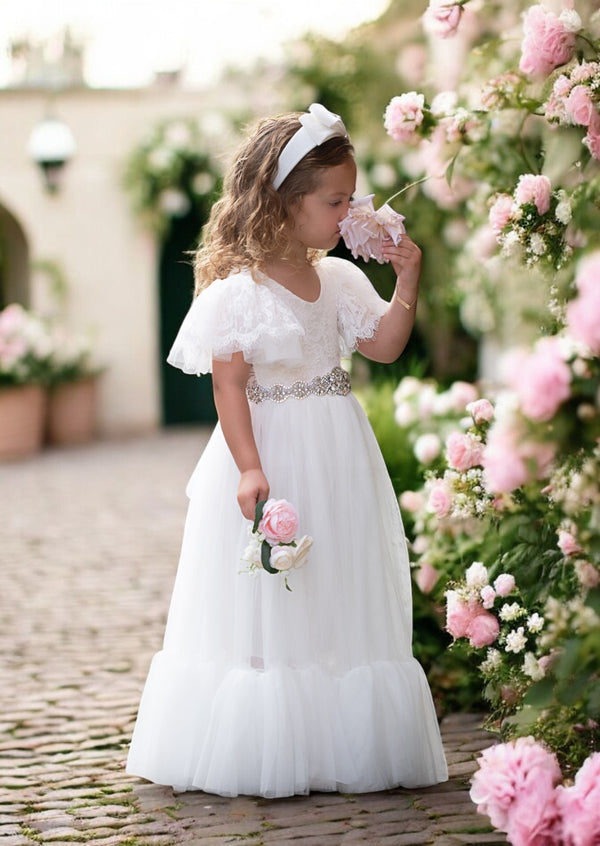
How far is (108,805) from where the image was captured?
332cm

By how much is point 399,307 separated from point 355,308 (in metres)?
0.13

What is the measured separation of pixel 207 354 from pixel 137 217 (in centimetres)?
1214

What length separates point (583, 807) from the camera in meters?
2.38

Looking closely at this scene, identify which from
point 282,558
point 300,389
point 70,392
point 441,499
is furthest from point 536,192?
point 70,392

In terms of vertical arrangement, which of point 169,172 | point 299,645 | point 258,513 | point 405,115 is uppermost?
point 169,172

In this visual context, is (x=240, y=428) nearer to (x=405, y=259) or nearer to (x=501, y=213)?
(x=405, y=259)

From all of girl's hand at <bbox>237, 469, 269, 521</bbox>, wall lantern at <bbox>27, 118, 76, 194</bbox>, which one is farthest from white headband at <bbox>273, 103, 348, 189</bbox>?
wall lantern at <bbox>27, 118, 76, 194</bbox>

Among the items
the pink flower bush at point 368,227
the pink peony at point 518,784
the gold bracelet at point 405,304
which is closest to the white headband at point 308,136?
the pink flower bush at point 368,227

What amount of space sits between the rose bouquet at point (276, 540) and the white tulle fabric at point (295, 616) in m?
0.21

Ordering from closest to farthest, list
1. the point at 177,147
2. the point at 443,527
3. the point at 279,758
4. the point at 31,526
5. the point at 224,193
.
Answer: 1. the point at 279,758
2. the point at 224,193
3. the point at 443,527
4. the point at 31,526
5. the point at 177,147

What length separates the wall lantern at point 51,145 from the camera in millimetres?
14211

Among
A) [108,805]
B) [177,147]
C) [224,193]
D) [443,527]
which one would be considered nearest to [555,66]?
[224,193]

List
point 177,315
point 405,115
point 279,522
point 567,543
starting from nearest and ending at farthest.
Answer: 1. point 567,543
2. point 279,522
3. point 405,115
4. point 177,315

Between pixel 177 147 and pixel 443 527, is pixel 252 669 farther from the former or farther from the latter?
pixel 177 147
